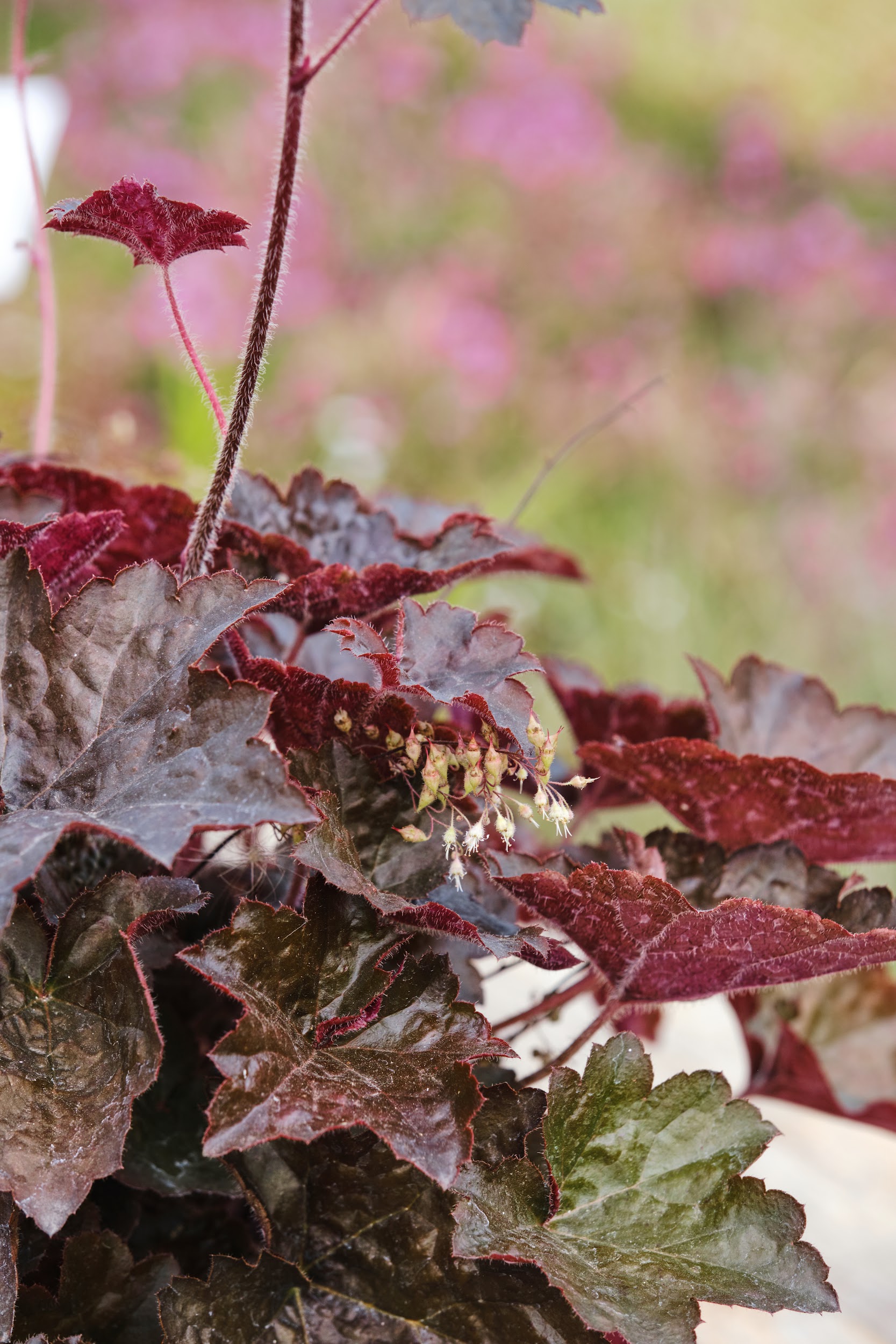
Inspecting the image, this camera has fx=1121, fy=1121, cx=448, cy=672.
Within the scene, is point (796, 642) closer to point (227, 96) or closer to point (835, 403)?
point (835, 403)

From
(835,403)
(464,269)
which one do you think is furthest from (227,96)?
(835,403)

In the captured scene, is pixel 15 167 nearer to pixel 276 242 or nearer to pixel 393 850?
pixel 276 242

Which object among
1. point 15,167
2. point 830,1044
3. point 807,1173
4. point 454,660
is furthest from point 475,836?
point 15,167

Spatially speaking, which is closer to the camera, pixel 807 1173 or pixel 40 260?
pixel 40 260

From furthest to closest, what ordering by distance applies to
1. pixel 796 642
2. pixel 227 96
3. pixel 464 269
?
pixel 227 96 → pixel 464 269 → pixel 796 642

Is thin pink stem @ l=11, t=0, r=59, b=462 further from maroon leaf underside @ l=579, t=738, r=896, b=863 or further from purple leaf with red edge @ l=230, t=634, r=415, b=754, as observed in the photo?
maroon leaf underside @ l=579, t=738, r=896, b=863
